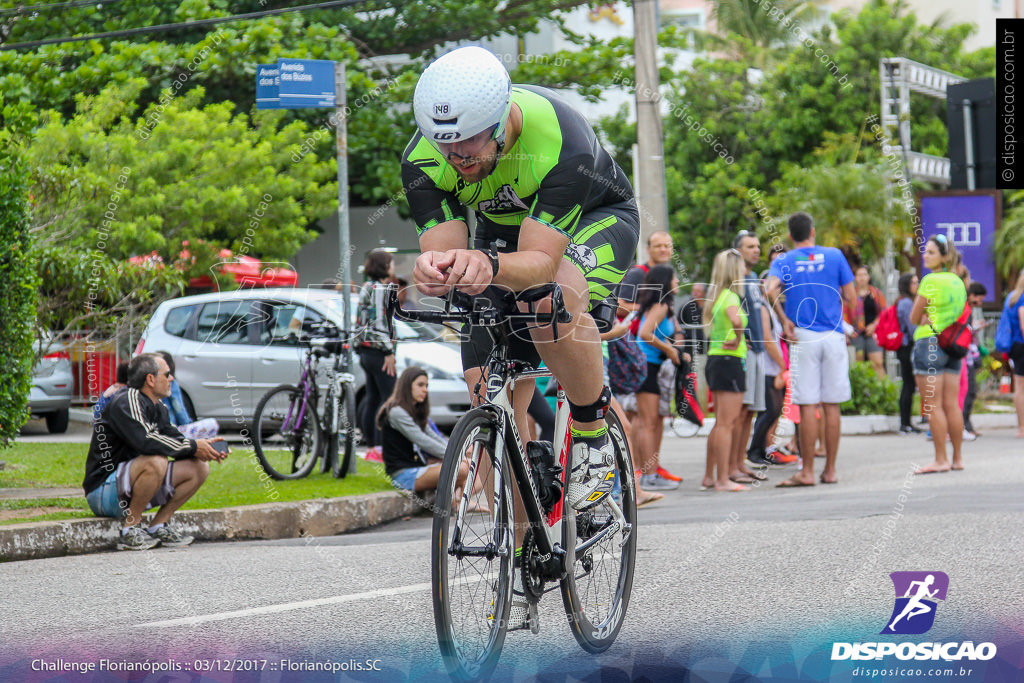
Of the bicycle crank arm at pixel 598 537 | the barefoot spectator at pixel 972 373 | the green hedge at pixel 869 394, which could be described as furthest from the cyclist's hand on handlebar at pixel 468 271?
the green hedge at pixel 869 394

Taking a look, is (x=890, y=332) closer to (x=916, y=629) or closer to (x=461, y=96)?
(x=916, y=629)

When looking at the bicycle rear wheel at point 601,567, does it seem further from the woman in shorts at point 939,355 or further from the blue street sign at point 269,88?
the woman in shorts at point 939,355

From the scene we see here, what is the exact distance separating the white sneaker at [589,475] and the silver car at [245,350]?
8586 millimetres

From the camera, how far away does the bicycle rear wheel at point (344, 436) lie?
9.43m

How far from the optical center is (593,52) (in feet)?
71.5

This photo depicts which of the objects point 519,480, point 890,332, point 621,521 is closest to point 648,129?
point 890,332

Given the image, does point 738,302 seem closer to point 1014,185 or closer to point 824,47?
point 1014,185

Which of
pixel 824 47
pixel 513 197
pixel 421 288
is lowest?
pixel 421 288

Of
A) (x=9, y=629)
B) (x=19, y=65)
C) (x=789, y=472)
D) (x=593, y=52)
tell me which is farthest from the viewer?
(x=593, y=52)

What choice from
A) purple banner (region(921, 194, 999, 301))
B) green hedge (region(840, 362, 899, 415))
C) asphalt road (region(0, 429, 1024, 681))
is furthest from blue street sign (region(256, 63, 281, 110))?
purple banner (region(921, 194, 999, 301))

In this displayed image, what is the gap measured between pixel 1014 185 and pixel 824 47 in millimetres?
20926

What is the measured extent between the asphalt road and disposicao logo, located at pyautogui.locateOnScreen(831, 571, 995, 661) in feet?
0.18

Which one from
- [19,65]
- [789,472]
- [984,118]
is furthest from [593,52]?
[789,472]

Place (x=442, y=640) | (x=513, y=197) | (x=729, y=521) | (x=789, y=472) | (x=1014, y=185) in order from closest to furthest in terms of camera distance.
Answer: (x=442, y=640) → (x=513, y=197) → (x=729, y=521) → (x=789, y=472) → (x=1014, y=185)
